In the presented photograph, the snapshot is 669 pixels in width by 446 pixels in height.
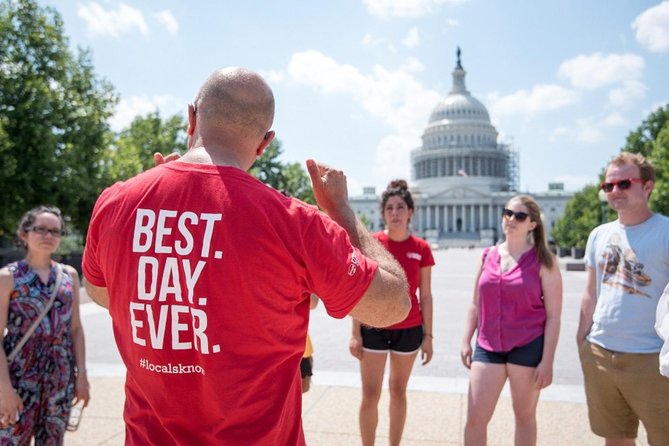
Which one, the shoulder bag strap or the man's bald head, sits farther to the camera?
the shoulder bag strap

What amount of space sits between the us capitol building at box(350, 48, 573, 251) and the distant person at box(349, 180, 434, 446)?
367ft

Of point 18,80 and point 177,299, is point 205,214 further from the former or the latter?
point 18,80

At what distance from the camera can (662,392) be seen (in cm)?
401

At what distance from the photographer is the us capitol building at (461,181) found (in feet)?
407

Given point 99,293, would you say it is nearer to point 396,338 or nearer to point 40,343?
point 40,343

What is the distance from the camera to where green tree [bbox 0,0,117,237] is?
2464 centimetres

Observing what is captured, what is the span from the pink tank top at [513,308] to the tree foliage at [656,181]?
41.8ft

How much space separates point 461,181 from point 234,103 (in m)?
131

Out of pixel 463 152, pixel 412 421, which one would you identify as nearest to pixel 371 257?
pixel 412 421

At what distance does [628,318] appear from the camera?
4156 mm

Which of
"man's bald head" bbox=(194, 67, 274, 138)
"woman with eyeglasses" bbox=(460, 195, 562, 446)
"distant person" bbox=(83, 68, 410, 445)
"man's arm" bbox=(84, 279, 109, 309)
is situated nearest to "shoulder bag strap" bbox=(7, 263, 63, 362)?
"man's arm" bbox=(84, 279, 109, 309)

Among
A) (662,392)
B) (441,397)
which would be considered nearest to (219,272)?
(662,392)

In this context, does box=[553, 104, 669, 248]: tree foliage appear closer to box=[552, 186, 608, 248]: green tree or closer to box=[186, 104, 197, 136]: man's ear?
box=[552, 186, 608, 248]: green tree

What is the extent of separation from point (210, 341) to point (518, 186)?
145 metres
